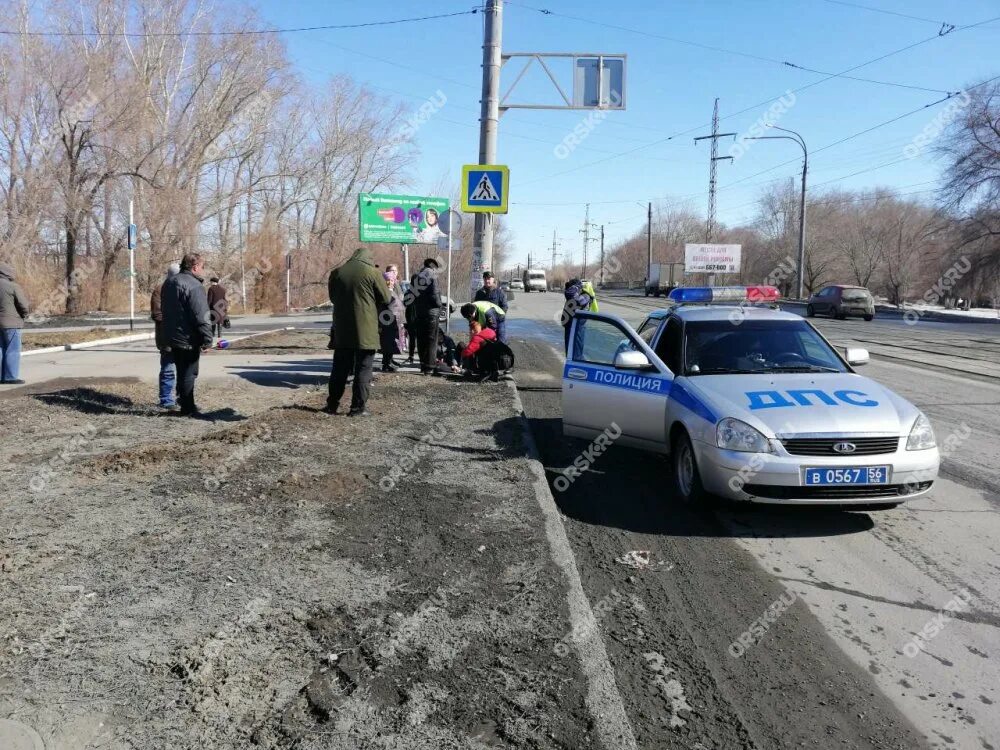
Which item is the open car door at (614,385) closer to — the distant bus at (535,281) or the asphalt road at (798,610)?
the asphalt road at (798,610)

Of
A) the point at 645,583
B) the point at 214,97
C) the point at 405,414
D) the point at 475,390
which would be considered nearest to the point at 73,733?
the point at 645,583

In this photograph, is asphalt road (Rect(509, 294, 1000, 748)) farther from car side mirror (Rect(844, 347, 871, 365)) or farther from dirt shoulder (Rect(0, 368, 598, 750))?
car side mirror (Rect(844, 347, 871, 365))

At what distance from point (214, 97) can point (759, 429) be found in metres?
39.8

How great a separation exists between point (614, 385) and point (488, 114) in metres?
8.46

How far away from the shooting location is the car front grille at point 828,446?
517cm

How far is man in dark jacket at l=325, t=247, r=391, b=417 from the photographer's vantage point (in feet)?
27.5

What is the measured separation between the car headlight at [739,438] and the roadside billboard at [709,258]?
5612 centimetres

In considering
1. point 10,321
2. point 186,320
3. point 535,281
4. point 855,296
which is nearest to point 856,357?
point 186,320

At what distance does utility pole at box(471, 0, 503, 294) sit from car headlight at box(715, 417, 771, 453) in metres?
8.82

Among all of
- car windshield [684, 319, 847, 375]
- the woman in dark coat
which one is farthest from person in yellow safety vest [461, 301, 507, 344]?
car windshield [684, 319, 847, 375]

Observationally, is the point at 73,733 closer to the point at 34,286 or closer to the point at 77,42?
the point at 34,286

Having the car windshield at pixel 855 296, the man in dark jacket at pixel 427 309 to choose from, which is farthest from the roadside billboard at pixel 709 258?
the man in dark jacket at pixel 427 309

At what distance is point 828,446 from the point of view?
5176 millimetres

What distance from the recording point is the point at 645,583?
4496 mm
